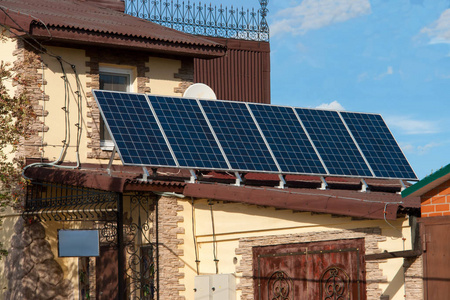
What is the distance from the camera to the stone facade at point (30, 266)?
681 inches

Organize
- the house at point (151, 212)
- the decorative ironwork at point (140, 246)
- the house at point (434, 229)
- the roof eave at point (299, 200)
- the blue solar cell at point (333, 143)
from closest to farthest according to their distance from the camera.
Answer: the house at point (434, 229) < the roof eave at point (299, 200) < the house at point (151, 212) < the decorative ironwork at point (140, 246) < the blue solar cell at point (333, 143)

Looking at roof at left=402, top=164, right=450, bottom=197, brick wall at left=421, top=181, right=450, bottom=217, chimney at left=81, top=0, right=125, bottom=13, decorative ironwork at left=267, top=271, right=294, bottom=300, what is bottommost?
decorative ironwork at left=267, top=271, right=294, bottom=300

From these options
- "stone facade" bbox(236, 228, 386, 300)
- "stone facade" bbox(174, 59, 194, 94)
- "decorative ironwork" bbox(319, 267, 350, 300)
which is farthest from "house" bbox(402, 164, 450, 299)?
"stone facade" bbox(174, 59, 194, 94)

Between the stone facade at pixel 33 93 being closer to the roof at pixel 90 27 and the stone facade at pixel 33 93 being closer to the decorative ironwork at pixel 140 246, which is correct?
the roof at pixel 90 27

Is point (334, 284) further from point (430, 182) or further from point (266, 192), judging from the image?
point (430, 182)

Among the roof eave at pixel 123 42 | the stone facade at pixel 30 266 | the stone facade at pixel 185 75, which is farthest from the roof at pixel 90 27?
the stone facade at pixel 30 266

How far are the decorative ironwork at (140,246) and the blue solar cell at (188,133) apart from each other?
1.20 m

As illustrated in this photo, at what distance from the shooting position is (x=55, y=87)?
18344mm

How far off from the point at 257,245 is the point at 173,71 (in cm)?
711

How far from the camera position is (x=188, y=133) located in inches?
620

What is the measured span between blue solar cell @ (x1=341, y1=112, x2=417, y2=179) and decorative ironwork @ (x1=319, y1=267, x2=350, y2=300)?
414 cm

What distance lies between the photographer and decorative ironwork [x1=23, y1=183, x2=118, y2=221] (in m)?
15.2

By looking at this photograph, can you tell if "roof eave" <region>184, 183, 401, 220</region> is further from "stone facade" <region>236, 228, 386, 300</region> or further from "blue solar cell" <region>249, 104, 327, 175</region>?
"blue solar cell" <region>249, 104, 327, 175</region>

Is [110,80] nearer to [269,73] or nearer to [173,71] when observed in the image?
[173,71]
